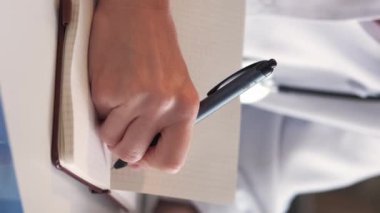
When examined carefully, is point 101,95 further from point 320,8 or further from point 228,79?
point 320,8

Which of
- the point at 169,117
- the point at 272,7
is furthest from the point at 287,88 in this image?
the point at 169,117

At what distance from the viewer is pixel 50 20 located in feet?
0.81

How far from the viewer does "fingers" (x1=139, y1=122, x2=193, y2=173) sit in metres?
0.29

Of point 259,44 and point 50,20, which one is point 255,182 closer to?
point 259,44

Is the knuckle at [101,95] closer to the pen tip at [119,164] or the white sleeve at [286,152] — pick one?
the pen tip at [119,164]

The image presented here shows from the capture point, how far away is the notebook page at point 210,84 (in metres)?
0.38

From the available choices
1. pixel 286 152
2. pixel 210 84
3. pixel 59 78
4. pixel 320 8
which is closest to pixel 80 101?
pixel 59 78

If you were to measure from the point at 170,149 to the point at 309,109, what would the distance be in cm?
31

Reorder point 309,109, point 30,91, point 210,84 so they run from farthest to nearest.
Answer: point 309,109 < point 210,84 < point 30,91

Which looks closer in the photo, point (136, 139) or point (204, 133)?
point (136, 139)

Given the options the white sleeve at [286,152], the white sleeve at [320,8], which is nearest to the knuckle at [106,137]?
the white sleeve at [320,8]

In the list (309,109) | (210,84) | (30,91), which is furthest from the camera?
(309,109)

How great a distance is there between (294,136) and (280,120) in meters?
0.02

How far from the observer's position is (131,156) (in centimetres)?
30
